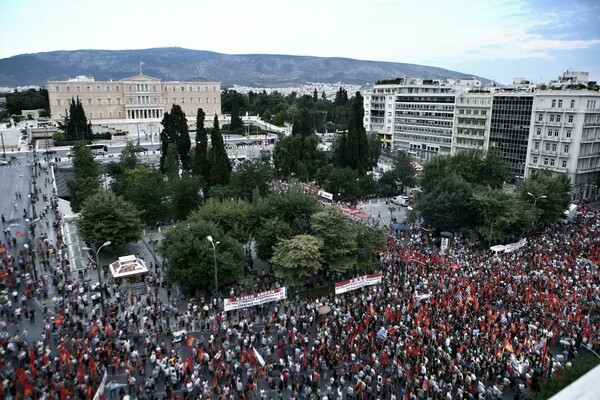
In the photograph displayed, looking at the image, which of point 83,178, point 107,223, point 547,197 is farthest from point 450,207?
point 83,178

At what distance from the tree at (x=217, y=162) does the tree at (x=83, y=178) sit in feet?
34.5

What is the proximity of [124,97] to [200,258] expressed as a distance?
96920 mm

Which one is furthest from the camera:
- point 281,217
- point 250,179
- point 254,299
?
point 250,179

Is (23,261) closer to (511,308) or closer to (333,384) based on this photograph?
(333,384)

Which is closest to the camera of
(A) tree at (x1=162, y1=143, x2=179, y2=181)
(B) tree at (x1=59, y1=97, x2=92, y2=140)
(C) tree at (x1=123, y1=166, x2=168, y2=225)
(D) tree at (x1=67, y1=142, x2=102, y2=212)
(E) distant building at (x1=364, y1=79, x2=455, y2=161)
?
(C) tree at (x1=123, y1=166, x2=168, y2=225)

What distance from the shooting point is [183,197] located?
1609 inches

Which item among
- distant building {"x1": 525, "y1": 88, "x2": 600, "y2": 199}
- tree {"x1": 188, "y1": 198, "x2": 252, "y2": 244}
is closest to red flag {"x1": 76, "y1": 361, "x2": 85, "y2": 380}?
tree {"x1": 188, "y1": 198, "x2": 252, "y2": 244}

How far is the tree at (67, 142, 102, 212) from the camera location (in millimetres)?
42188

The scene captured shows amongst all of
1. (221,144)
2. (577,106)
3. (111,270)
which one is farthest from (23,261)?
(577,106)

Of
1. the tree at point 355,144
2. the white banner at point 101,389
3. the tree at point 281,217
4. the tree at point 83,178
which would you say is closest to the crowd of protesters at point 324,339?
the white banner at point 101,389

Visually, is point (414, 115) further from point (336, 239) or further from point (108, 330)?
point (108, 330)

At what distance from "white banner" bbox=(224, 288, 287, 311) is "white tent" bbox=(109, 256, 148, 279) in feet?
24.5

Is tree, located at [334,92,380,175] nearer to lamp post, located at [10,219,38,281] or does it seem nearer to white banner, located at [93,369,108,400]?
lamp post, located at [10,219,38,281]

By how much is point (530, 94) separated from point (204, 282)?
5181 centimetres
